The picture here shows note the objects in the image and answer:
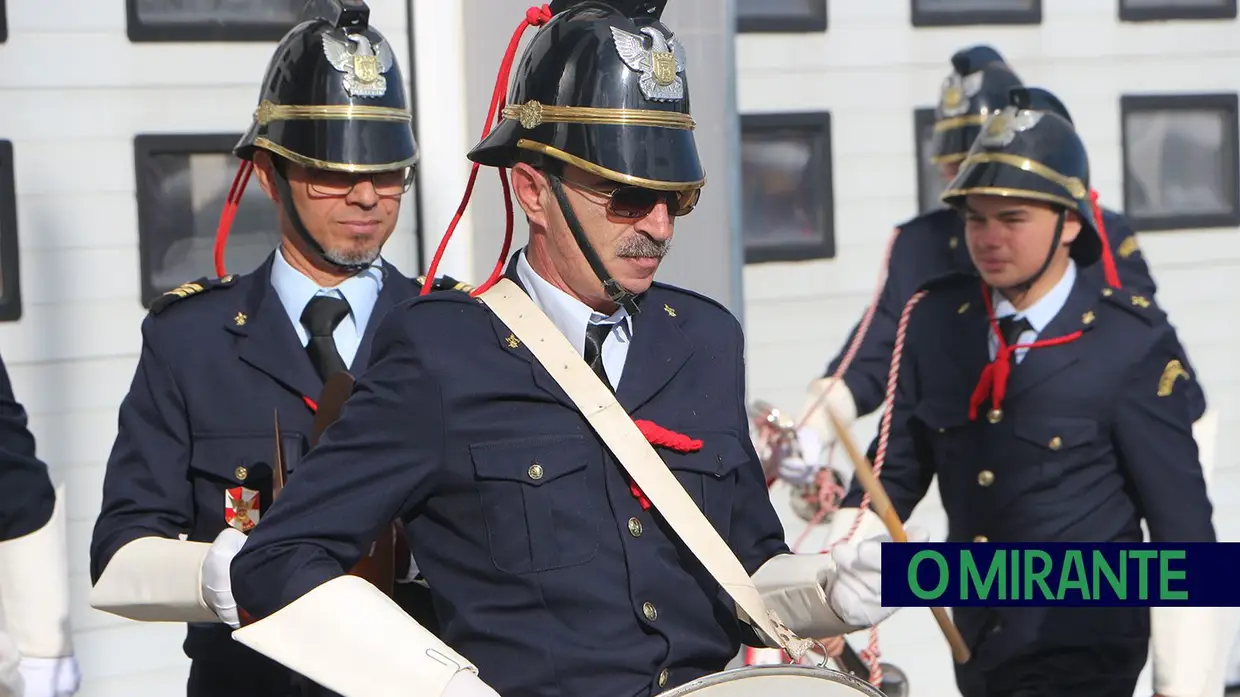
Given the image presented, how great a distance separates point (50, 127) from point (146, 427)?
182 centimetres

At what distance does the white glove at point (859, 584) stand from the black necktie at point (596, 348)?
437mm

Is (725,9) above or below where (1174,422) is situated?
above

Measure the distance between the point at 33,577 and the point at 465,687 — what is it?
228 cm

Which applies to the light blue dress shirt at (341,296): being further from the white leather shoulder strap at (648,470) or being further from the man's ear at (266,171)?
the white leather shoulder strap at (648,470)

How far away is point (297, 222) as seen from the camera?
424 cm

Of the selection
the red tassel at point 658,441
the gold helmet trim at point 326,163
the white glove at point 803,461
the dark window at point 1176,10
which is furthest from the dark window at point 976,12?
the red tassel at point 658,441

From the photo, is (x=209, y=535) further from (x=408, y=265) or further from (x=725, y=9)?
(x=408, y=265)

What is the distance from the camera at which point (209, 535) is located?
13.2 ft

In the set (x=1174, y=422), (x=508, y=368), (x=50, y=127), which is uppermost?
(x=50, y=127)

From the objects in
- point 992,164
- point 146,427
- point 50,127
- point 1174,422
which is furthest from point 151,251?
point 1174,422

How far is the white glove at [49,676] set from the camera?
4.56 meters

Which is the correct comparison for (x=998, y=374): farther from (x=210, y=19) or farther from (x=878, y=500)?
(x=210, y=19)

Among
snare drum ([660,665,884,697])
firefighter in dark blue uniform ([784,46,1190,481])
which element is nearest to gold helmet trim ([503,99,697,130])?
snare drum ([660,665,884,697])

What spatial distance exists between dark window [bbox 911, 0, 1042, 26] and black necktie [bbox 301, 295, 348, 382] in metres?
3.45
